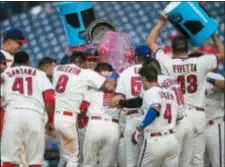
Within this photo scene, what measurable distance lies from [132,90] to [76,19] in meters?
2.00

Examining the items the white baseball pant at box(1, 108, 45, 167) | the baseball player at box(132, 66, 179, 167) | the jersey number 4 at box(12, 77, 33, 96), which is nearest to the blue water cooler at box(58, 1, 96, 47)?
the jersey number 4 at box(12, 77, 33, 96)

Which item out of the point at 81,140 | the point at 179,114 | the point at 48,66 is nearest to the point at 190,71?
the point at 179,114

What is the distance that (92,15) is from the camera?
14.4 m

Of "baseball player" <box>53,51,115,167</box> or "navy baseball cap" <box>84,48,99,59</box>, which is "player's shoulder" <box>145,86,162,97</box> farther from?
"navy baseball cap" <box>84,48,99,59</box>

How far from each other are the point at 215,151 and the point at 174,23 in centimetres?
207

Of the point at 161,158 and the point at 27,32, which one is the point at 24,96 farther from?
the point at 27,32

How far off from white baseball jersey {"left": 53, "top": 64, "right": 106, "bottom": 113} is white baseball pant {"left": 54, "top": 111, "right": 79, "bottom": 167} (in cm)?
10

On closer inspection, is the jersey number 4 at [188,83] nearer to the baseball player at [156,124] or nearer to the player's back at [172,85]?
the player's back at [172,85]

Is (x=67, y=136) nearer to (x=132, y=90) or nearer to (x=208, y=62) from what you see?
(x=132, y=90)

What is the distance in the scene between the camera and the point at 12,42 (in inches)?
503

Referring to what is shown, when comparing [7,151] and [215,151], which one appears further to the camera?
[215,151]

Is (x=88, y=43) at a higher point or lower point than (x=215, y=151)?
higher

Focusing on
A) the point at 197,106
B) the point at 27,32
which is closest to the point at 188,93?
the point at 197,106

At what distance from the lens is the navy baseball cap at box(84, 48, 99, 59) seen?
13.3 m
